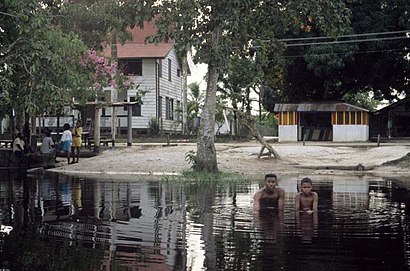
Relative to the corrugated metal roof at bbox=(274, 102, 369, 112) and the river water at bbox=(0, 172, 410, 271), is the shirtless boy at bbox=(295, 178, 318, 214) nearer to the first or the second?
the river water at bbox=(0, 172, 410, 271)

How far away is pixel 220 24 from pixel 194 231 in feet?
43.5

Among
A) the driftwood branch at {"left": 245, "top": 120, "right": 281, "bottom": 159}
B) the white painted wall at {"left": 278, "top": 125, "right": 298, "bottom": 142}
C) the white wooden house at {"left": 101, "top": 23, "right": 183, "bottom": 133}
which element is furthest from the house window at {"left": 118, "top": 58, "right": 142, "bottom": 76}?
the driftwood branch at {"left": 245, "top": 120, "right": 281, "bottom": 159}

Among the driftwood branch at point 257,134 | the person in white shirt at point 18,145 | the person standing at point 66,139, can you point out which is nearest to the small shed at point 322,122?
the driftwood branch at point 257,134

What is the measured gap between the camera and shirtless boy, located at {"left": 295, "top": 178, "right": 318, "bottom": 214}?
13820 mm

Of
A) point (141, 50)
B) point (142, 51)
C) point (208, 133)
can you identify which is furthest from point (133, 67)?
point (208, 133)

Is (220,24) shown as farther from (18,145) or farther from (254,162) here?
(18,145)

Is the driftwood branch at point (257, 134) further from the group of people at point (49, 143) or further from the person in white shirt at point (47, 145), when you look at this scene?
the person in white shirt at point (47, 145)

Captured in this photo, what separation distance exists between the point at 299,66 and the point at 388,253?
4026 centimetres

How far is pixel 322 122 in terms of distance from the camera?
5075 cm

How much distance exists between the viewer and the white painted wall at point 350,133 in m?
47.7

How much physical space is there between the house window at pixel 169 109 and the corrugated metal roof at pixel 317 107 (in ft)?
38.7

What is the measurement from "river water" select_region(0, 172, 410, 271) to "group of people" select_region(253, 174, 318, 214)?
0.88 ft

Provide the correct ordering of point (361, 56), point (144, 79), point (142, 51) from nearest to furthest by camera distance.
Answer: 1. point (361, 56)
2. point (142, 51)
3. point (144, 79)

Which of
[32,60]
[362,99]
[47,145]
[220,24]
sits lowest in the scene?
[47,145]
